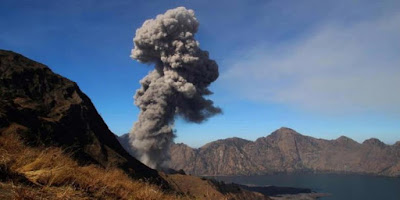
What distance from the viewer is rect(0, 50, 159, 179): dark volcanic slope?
86.4 m

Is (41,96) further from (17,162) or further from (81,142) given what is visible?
(17,162)

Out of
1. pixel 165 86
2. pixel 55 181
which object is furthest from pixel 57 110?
pixel 55 181

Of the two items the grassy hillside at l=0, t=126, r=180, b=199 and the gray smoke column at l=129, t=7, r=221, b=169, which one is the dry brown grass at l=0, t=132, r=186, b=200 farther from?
the gray smoke column at l=129, t=7, r=221, b=169

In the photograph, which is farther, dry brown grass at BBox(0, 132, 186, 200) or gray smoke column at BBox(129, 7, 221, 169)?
gray smoke column at BBox(129, 7, 221, 169)

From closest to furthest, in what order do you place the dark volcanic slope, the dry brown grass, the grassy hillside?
the grassy hillside < the dry brown grass < the dark volcanic slope

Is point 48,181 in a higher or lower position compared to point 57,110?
lower

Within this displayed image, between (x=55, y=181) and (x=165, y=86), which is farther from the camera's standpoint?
(x=165, y=86)

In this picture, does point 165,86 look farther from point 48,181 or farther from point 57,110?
point 48,181

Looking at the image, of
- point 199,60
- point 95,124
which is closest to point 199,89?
point 199,60

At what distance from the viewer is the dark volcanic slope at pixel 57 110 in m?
86.4

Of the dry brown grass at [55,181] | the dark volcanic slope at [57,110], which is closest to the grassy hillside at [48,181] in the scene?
the dry brown grass at [55,181]

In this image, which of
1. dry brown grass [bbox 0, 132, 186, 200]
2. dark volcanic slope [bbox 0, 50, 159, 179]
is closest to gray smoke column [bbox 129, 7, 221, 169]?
dark volcanic slope [bbox 0, 50, 159, 179]

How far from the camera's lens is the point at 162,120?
392 feet

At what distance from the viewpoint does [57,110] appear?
339 feet
